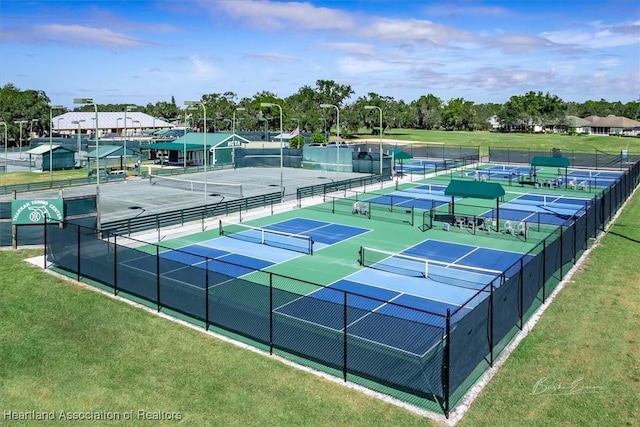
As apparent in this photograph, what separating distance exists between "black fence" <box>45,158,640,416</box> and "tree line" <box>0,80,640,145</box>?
3568 inches

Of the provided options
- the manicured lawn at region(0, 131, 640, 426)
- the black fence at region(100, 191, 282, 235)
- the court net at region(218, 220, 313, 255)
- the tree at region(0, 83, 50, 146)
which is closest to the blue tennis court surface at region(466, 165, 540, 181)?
the black fence at region(100, 191, 282, 235)

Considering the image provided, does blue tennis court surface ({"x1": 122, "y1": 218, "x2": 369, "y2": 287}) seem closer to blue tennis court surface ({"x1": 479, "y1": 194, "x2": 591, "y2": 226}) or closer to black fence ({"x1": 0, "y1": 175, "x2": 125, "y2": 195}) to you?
blue tennis court surface ({"x1": 479, "y1": 194, "x2": 591, "y2": 226})

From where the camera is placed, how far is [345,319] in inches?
549

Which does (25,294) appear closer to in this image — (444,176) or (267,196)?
(267,196)

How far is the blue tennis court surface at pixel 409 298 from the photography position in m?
15.7

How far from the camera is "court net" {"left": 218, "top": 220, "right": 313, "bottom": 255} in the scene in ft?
94.0

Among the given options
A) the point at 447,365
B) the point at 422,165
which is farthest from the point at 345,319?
the point at 422,165

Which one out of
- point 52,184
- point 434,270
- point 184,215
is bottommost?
point 434,270

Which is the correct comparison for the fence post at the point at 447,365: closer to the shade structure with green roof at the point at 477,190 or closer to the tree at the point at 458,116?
the shade structure with green roof at the point at 477,190

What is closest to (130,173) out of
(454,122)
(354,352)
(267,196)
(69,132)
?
(267,196)

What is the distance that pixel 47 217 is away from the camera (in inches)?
1046

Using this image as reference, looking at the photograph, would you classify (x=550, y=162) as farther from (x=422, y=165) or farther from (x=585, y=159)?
(x=422, y=165)

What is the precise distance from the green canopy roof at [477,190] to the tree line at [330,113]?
79.1m

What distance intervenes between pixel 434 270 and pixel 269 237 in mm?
10233
